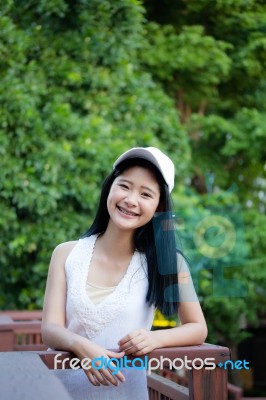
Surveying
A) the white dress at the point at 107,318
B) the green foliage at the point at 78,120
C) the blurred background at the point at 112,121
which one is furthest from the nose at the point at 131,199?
the green foliage at the point at 78,120

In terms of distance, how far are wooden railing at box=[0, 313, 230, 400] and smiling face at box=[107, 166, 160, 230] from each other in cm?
32

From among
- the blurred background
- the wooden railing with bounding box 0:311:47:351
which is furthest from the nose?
the blurred background

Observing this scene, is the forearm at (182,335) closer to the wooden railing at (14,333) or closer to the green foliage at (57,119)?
the wooden railing at (14,333)

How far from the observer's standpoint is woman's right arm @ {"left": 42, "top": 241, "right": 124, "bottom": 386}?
130 cm

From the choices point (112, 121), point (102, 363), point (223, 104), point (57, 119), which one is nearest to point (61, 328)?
point (102, 363)

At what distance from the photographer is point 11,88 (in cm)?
429

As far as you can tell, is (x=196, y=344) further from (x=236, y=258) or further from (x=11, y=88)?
(x=236, y=258)

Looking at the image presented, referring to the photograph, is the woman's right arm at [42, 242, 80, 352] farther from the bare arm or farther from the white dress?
the bare arm

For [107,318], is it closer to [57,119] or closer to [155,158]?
[155,158]

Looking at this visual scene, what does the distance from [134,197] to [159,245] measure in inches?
5.2

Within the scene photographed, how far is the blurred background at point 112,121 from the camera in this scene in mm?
4312

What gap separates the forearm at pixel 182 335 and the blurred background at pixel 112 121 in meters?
1.90

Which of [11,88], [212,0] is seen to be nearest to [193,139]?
[212,0]

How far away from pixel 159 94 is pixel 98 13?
106 cm
